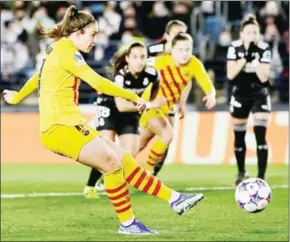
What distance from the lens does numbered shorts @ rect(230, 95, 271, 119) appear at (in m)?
12.8

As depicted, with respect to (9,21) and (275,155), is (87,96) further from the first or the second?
(275,155)

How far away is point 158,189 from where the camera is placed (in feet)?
29.8

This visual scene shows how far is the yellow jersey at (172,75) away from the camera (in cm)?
1288

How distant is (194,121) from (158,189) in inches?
339

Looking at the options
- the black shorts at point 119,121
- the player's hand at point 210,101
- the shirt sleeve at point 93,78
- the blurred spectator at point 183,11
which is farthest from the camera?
the blurred spectator at point 183,11

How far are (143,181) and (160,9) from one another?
11.1 m

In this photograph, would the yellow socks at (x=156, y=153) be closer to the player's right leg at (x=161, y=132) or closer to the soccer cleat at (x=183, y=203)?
the player's right leg at (x=161, y=132)

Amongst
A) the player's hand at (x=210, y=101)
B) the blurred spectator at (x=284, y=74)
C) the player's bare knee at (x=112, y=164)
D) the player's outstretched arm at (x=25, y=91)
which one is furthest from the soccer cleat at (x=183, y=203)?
the blurred spectator at (x=284, y=74)

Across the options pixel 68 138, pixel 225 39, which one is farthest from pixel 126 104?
pixel 225 39

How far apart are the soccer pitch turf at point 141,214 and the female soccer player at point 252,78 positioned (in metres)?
0.92

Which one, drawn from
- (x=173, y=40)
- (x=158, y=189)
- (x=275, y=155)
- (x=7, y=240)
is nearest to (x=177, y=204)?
(x=158, y=189)

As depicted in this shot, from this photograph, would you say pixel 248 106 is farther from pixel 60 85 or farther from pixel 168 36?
pixel 60 85

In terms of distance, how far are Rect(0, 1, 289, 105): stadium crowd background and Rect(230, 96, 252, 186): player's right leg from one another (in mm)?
5236

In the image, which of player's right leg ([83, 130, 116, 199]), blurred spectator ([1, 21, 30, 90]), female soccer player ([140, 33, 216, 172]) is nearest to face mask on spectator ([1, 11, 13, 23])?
blurred spectator ([1, 21, 30, 90])
